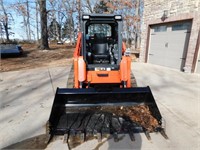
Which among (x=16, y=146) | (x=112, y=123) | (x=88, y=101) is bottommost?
(x=16, y=146)

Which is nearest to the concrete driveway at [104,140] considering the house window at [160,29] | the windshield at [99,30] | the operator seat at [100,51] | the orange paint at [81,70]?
the orange paint at [81,70]

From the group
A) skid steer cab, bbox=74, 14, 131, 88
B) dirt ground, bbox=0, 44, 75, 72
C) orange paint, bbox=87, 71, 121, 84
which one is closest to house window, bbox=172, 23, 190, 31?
skid steer cab, bbox=74, 14, 131, 88

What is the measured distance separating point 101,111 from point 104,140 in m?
0.70

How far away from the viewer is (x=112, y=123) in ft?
10.8

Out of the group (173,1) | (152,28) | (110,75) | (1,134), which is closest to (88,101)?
(110,75)

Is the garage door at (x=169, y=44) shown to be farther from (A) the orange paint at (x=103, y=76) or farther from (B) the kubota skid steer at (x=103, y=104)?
(A) the orange paint at (x=103, y=76)

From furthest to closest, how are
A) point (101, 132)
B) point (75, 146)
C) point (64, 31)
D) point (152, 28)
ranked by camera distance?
point (64, 31) → point (152, 28) → point (101, 132) → point (75, 146)

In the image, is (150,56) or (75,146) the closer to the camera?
(75,146)

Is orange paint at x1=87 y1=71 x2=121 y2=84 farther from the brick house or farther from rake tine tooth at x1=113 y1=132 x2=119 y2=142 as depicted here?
the brick house

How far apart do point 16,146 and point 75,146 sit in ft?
3.23

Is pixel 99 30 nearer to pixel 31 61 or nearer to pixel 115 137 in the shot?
pixel 115 137

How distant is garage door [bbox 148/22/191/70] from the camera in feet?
27.9

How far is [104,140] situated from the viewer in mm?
2998

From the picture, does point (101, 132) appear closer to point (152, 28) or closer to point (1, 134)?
point (1, 134)
